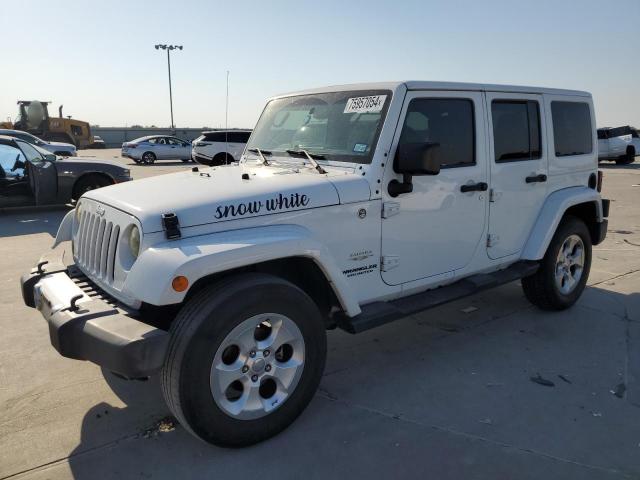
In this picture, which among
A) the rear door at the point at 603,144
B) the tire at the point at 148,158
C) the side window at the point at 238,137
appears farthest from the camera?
the tire at the point at 148,158

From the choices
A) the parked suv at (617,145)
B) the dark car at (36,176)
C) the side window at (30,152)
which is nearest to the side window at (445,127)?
the dark car at (36,176)

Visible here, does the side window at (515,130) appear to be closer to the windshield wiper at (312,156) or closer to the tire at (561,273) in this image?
the tire at (561,273)

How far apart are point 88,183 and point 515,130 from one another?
851cm

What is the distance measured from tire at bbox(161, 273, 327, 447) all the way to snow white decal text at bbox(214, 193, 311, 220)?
0.35 metres

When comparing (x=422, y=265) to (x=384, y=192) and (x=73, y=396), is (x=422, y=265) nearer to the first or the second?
(x=384, y=192)

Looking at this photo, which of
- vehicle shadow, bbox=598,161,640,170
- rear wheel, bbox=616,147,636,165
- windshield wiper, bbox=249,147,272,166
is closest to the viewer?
windshield wiper, bbox=249,147,272,166

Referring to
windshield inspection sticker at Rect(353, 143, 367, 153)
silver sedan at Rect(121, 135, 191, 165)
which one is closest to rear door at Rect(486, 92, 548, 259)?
windshield inspection sticker at Rect(353, 143, 367, 153)

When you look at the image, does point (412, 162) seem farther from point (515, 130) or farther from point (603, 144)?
point (603, 144)

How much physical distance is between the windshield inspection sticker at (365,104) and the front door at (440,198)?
168mm

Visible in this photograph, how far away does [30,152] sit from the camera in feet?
32.0

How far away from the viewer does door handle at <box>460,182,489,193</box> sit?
12.6 feet

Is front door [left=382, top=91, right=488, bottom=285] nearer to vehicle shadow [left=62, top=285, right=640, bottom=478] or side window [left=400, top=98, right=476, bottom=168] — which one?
side window [left=400, top=98, right=476, bottom=168]

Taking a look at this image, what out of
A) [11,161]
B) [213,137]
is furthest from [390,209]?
[213,137]

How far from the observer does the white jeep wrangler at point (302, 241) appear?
258 cm
